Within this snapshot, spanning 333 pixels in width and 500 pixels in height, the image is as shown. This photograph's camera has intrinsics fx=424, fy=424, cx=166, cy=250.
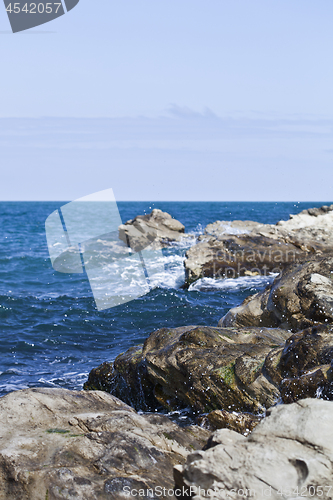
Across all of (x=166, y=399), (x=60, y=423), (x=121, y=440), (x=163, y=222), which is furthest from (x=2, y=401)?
(x=163, y=222)

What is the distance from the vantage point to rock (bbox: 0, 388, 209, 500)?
12.8 feet

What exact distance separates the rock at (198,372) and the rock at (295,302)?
710 millimetres

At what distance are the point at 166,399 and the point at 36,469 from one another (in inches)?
133

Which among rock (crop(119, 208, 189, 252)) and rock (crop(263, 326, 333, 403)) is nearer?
rock (crop(263, 326, 333, 403))

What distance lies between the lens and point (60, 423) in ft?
16.1

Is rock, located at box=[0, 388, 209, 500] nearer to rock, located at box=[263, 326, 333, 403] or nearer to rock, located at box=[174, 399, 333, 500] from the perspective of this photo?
rock, located at box=[174, 399, 333, 500]

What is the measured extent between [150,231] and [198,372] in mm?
22143

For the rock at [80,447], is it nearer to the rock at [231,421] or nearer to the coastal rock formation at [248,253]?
the rock at [231,421]

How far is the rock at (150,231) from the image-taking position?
2732 cm

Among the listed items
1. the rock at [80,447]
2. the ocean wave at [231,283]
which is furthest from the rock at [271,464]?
the ocean wave at [231,283]

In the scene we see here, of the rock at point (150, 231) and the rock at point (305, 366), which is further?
the rock at point (150, 231)

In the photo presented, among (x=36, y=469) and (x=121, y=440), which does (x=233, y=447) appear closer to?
(x=121, y=440)

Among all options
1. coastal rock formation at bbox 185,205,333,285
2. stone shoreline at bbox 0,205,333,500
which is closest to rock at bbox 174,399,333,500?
stone shoreline at bbox 0,205,333,500

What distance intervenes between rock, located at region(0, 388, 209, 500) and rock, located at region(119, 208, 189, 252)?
2165 cm
